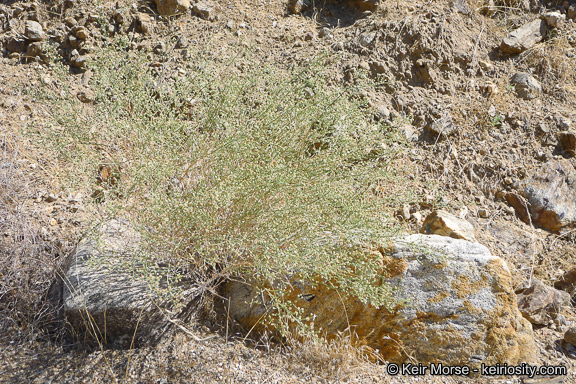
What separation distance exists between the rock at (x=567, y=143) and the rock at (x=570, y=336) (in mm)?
1684

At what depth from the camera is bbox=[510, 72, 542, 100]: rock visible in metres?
3.88

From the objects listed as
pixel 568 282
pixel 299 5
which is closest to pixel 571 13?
pixel 299 5

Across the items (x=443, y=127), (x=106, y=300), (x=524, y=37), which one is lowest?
(x=106, y=300)

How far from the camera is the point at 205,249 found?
230cm

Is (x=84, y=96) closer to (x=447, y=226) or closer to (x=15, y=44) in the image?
(x=15, y=44)

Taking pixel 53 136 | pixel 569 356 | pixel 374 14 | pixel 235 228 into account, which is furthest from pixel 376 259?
pixel 374 14

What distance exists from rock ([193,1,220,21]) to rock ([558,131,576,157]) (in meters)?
3.16

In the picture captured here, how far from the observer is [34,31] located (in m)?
3.85

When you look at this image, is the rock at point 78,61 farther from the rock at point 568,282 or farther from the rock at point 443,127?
the rock at point 568,282

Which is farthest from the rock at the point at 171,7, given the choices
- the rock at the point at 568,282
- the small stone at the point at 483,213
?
the rock at the point at 568,282

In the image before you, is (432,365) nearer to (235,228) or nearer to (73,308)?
(235,228)

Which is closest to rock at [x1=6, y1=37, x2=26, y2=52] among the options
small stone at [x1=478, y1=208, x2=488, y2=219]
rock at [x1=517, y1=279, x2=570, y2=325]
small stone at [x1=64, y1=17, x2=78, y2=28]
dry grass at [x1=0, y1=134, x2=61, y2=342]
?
small stone at [x1=64, y1=17, x2=78, y2=28]

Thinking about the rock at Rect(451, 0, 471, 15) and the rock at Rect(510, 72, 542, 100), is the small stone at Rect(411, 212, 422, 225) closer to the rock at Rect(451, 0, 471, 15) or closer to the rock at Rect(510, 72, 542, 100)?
the rock at Rect(510, 72, 542, 100)

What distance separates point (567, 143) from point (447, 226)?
1.61 m
